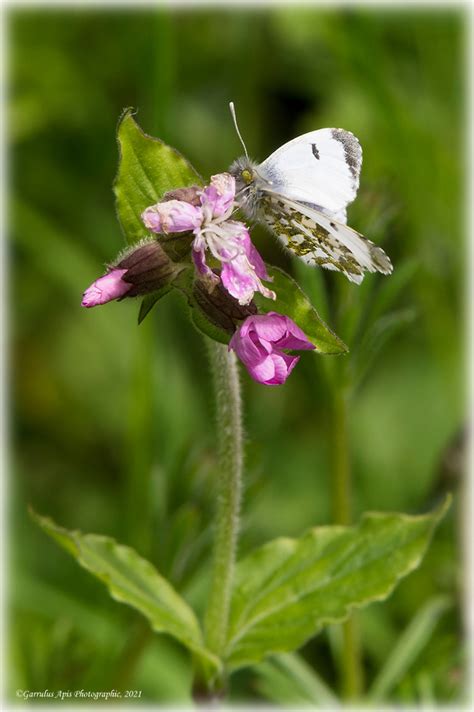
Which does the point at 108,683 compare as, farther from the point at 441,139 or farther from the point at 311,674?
the point at 441,139

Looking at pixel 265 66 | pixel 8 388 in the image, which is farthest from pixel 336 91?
pixel 8 388

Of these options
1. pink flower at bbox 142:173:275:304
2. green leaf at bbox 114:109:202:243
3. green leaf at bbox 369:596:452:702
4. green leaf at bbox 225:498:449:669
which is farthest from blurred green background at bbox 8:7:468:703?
pink flower at bbox 142:173:275:304

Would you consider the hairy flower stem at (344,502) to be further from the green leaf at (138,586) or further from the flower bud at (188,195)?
the flower bud at (188,195)

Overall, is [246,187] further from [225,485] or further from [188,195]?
[225,485]

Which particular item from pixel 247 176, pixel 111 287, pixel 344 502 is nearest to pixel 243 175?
pixel 247 176

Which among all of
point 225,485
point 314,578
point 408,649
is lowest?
point 408,649

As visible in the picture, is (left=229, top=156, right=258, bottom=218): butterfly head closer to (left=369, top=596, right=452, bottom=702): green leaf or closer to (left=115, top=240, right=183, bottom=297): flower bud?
(left=115, top=240, right=183, bottom=297): flower bud
